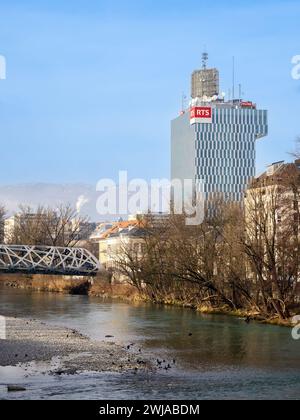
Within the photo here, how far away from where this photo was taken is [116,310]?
2660 inches

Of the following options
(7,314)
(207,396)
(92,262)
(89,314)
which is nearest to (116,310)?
(89,314)

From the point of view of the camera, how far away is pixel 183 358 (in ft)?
123

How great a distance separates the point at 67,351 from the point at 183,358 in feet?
19.6

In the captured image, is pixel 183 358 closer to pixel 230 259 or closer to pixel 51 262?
pixel 230 259

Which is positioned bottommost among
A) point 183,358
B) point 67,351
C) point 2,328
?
point 183,358

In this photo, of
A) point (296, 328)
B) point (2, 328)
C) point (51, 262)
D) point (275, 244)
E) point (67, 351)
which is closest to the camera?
point (67, 351)

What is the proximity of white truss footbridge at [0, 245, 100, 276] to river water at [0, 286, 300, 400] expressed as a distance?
38801 millimetres

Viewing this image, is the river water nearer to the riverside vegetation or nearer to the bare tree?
the riverside vegetation

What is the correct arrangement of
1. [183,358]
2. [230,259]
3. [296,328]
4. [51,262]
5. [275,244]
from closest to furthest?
[183,358] < [296,328] < [275,244] < [230,259] < [51,262]

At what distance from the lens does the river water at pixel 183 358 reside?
2838 cm

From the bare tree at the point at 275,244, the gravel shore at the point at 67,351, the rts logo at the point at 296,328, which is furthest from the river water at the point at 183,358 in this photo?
the bare tree at the point at 275,244

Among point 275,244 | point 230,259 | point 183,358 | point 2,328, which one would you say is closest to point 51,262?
point 230,259

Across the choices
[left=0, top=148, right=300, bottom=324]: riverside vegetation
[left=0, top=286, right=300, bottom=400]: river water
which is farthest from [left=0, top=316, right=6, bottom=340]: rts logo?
[left=0, top=148, right=300, bottom=324]: riverside vegetation
